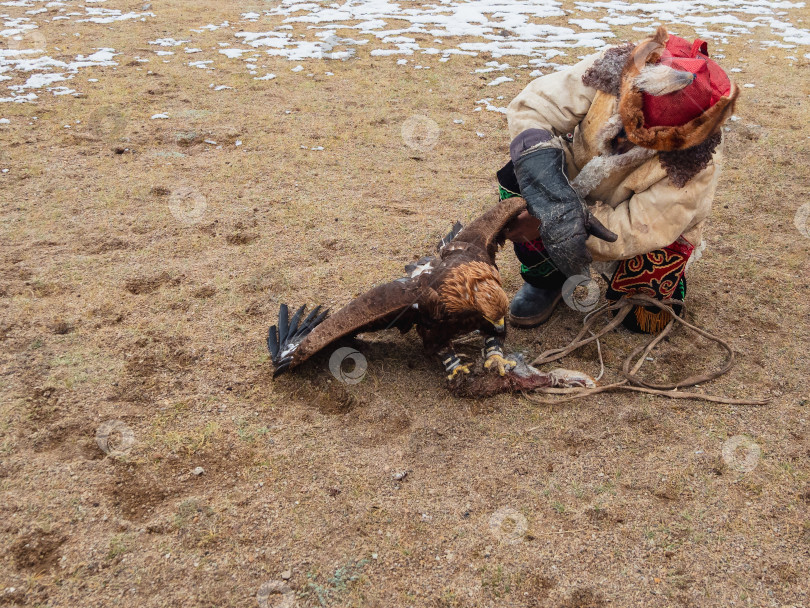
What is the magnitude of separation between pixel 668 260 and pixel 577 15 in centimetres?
625

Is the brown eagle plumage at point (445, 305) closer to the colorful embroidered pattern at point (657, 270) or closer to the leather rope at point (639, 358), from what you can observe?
the leather rope at point (639, 358)

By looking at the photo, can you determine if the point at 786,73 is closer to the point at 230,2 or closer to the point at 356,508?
the point at 356,508

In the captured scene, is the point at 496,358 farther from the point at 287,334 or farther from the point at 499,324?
the point at 287,334

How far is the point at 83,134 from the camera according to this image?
4934 mm

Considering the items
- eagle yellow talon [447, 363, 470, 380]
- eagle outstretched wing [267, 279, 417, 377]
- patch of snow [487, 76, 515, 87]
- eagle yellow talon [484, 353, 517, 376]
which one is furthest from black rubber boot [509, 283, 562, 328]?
patch of snow [487, 76, 515, 87]

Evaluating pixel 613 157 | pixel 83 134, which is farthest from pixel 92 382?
pixel 83 134

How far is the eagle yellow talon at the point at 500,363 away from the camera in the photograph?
8.82 feet

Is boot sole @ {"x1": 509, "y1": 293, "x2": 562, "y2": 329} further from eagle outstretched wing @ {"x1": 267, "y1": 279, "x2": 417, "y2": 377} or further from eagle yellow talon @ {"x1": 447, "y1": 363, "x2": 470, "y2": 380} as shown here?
eagle outstretched wing @ {"x1": 267, "y1": 279, "x2": 417, "y2": 377}

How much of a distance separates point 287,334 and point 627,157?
169 centimetres

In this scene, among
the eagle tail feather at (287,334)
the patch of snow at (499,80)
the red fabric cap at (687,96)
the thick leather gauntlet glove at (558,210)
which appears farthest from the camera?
the patch of snow at (499,80)

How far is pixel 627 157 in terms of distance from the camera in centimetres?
256

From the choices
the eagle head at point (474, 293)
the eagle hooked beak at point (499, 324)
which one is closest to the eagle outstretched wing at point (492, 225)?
the eagle head at point (474, 293)

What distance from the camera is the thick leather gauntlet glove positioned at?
2.48 metres

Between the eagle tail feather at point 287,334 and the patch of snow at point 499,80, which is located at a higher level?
the patch of snow at point 499,80
